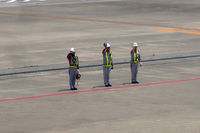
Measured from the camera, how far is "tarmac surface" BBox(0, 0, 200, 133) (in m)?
17.1

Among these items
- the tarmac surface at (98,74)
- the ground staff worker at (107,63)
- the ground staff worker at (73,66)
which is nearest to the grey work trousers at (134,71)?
the tarmac surface at (98,74)

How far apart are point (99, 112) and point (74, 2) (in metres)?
52.8

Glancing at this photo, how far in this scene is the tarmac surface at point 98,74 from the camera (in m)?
17.1

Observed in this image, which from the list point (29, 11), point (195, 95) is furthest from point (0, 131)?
point (29, 11)

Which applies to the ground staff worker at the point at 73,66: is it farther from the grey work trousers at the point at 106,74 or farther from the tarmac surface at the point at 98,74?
Answer: the grey work trousers at the point at 106,74

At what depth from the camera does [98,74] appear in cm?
2578

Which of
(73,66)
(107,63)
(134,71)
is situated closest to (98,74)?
(134,71)

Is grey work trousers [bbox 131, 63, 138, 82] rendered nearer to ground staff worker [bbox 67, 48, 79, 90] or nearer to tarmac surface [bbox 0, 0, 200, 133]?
tarmac surface [bbox 0, 0, 200, 133]

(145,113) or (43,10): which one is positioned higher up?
(43,10)

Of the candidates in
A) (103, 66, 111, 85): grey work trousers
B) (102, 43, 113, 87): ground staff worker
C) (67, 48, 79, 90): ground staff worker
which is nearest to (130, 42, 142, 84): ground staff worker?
(102, 43, 113, 87): ground staff worker

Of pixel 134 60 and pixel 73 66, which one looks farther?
pixel 134 60

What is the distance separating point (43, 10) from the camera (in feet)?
199

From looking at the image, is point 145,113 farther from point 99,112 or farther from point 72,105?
point 72,105

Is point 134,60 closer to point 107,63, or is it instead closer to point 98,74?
point 107,63
